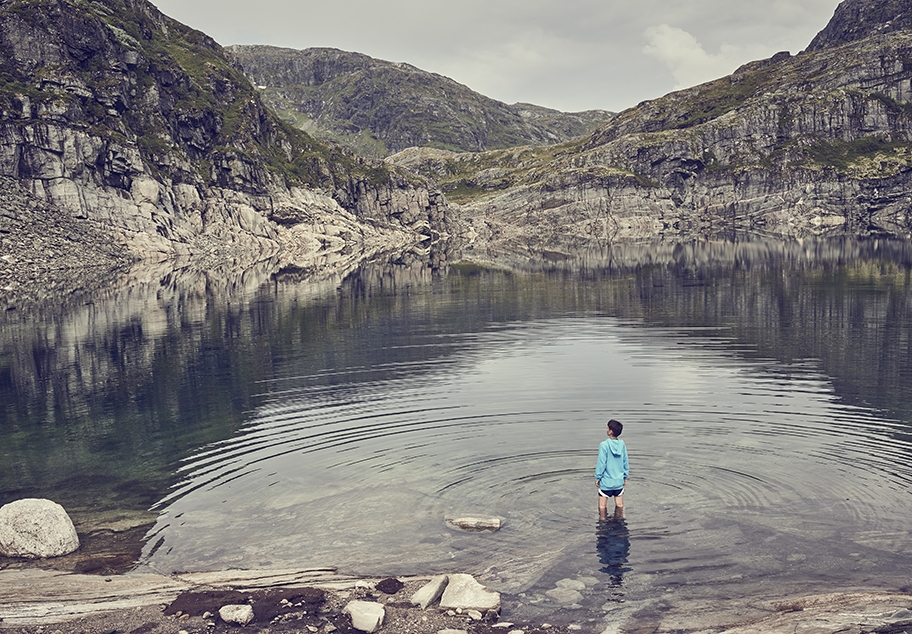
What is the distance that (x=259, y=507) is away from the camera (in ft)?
76.7

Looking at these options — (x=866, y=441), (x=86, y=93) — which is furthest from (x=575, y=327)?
(x=86, y=93)

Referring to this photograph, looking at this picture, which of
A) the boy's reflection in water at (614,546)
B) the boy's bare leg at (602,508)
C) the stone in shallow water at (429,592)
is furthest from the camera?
the boy's bare leg at (602,508)

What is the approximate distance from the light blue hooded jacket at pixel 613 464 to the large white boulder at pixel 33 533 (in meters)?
15.8

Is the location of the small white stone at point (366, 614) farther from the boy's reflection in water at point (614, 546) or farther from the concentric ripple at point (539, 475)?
the boy's reflection in water at point (614, 546)

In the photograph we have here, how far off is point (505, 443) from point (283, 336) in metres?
36.1

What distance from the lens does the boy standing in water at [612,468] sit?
20.7 m

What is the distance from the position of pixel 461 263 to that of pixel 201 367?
105m

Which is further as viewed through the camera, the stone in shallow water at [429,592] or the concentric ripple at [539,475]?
the concentric ripple at [539,475]

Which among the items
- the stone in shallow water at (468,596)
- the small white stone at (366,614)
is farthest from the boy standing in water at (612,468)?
the small white stone at (366,614)

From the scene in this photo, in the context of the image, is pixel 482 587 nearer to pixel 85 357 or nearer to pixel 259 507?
pixel 259 507

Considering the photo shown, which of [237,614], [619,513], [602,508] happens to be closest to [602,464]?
[602,508]

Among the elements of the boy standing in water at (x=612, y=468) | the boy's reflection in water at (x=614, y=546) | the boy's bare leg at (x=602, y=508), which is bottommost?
the boy's reflection in water at (x=614, y=546)

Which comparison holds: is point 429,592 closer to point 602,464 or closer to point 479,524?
point 479,524

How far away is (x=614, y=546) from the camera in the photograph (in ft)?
62.8
